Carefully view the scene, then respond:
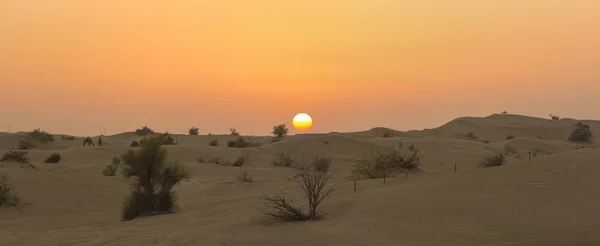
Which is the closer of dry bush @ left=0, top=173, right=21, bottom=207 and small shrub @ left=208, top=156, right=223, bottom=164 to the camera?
dry bush @ left=0, top=173, right=21, bottom=207

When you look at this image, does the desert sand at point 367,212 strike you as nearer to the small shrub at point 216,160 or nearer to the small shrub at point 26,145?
the small shrub at point 216,160

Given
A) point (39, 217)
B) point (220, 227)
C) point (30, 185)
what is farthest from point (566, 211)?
point (30, 185)

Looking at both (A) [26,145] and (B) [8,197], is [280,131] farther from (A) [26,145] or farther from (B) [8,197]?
(B) [8,197]

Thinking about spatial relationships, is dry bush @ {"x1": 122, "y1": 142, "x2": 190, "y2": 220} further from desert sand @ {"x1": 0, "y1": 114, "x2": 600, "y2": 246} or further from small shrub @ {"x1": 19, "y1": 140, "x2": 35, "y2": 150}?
small shrub @ {"x1": 19, "y1": 140, "x2": 35, "y2": 150}

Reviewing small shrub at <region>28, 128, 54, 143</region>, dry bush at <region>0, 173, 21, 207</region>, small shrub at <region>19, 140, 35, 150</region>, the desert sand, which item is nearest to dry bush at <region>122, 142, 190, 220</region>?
the desert sand

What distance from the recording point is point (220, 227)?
902cm

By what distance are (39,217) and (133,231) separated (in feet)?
17.7

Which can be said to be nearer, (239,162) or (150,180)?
(150,180)

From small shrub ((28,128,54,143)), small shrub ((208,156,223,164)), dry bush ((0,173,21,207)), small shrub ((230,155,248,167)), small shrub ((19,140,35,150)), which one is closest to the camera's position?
dry bush ((0,173,21,207))

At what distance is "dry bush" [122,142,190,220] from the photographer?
12688mm

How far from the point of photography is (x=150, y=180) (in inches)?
520

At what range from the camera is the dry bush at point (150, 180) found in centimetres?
1269

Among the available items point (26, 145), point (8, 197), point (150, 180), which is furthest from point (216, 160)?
point (26, 145)

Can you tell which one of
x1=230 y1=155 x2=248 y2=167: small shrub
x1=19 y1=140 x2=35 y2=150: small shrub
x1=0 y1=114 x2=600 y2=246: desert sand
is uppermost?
x1=19 y1=140 x2=35 y2=150: small shrub
